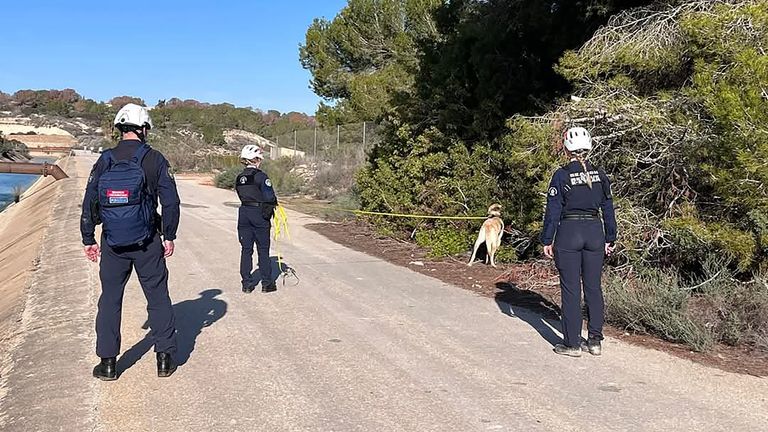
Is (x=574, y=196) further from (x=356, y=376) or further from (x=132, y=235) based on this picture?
(x=132, y=235)

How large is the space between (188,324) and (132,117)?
2750 millimetres

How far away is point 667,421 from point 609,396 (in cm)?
56

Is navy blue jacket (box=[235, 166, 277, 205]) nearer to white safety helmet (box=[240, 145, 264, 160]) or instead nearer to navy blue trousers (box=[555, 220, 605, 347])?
white safety helmet (box=[240, 145, 264, 160])

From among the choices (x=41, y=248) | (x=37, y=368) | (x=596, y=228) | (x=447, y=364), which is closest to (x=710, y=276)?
(x=596, y=228)

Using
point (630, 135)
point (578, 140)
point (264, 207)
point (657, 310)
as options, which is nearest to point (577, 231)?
point (578, 140)

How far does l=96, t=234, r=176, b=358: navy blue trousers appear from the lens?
547 cm

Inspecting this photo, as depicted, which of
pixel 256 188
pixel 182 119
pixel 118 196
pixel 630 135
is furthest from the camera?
pixel 182 119

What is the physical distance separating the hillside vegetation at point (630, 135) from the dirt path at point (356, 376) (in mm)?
1336

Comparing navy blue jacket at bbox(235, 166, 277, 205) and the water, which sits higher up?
navy blue jacket at bbox(235, 166, 277, 205)

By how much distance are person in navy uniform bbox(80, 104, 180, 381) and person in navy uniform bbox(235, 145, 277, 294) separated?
3.56 m

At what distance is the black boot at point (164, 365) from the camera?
5.65 metres

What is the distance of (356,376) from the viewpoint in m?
5.72

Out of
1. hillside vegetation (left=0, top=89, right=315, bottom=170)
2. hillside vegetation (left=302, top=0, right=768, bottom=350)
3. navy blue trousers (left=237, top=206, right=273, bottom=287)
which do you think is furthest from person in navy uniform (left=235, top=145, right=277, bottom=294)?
hillside vegetation (left=0, top=89, right=315, bottom=170)

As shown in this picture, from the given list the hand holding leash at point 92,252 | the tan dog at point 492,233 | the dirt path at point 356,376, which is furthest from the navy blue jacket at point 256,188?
the tan dog at point 492,233
